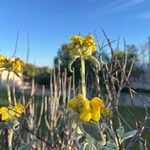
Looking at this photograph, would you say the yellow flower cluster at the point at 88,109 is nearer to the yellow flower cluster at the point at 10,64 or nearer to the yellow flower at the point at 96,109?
the yellow flower at the point at 96,109

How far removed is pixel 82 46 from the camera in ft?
4.64

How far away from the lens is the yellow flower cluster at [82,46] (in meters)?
1.40

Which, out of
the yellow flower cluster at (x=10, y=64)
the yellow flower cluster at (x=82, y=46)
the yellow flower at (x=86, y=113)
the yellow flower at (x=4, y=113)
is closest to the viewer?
the yellow flower at (x=86, y=113)

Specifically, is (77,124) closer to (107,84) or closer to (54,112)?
(107,84)

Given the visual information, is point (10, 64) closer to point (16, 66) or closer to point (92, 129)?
point (16, 66)

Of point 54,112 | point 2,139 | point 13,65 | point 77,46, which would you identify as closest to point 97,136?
point 77,46

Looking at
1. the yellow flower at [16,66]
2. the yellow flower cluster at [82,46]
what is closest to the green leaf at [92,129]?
the yellow flower cluster at [82,46]

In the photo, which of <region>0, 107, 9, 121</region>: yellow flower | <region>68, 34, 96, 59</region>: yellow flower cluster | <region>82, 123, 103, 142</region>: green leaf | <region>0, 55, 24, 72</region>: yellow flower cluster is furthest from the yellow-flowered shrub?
<region>82, 123, 103, 142</region>: green leaf

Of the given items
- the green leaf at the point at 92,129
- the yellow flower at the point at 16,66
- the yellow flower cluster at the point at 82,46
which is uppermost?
the yellow flower cluster at the point at 82,46

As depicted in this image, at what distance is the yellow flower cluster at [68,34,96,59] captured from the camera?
1.40 meters

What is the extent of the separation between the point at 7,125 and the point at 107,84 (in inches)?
14.7

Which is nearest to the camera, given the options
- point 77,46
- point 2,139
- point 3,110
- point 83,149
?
point 83,149

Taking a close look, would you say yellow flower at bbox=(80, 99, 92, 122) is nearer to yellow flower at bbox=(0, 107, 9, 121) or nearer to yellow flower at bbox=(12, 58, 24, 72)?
yellow flower at bbox=(0, 107, 9, 121)

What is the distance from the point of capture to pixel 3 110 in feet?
5.22
